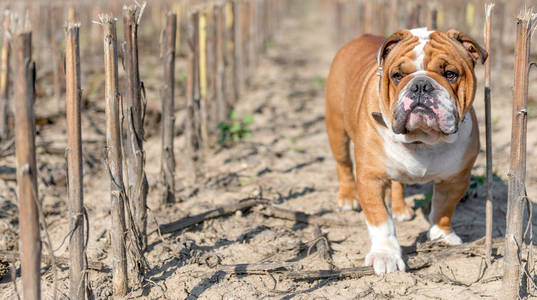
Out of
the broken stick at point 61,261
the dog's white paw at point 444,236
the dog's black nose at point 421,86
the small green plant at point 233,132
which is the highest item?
the dog's black nose at point 421,86

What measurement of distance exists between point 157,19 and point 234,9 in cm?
741

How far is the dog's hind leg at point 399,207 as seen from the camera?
4637 mm

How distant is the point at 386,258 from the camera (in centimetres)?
360

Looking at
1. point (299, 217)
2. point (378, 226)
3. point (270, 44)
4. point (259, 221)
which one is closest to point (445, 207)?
point (378, 226)

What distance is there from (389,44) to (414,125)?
57cm

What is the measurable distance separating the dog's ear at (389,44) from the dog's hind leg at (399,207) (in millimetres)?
1370

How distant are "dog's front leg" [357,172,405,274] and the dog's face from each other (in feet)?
1.36

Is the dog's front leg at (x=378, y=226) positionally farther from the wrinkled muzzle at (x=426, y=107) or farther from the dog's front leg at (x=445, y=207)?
the wrinkled muzzle at (x=426, y=107)

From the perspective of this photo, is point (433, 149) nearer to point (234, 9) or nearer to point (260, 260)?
point (260, 260)

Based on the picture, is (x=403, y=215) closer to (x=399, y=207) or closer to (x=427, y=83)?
(x=399, y=207)

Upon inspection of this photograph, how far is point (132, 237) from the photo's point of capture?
10.7 ft

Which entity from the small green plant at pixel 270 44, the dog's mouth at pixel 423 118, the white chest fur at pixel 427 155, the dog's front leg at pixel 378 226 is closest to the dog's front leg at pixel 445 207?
the white chest fur at pixel 427 155

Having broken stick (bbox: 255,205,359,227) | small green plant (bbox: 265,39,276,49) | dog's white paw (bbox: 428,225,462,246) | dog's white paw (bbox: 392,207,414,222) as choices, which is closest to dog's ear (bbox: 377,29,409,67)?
dog's white paw (bbox: 428,225,462,246)

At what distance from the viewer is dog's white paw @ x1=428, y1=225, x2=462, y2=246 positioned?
156 inches
